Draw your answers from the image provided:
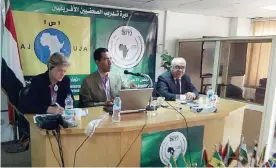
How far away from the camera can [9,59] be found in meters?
2.91

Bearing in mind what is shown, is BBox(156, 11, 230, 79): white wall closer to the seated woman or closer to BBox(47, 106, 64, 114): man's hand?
the seated woman

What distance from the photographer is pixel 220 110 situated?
2453 millimetres

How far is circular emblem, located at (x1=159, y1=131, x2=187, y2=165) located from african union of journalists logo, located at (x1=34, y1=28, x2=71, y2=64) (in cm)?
211

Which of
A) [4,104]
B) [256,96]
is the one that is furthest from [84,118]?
[256,96]

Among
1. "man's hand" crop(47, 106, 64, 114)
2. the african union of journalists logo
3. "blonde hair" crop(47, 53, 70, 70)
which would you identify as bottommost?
"man's hand" crop(47, 106, 64, 114)

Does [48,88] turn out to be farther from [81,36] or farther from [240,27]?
[240,27]

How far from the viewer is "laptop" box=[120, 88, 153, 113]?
6.41 feet

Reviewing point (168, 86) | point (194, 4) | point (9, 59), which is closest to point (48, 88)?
point (9, 59)

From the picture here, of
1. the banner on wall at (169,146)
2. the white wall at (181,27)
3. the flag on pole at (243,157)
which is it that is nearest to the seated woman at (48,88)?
the banner on wall at (169,146)

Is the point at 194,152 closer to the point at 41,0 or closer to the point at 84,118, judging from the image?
the point at 84,118

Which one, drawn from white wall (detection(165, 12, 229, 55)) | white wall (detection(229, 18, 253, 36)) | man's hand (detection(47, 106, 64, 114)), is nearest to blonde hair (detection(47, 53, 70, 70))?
man's hand (detection(47, 106, 64, 114))

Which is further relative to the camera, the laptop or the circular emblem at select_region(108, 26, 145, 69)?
the circular emblem at select_region(108, 26, 145, 69)

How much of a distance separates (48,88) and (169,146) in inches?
48.2

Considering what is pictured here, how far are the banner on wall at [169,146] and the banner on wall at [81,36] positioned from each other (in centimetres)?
195
